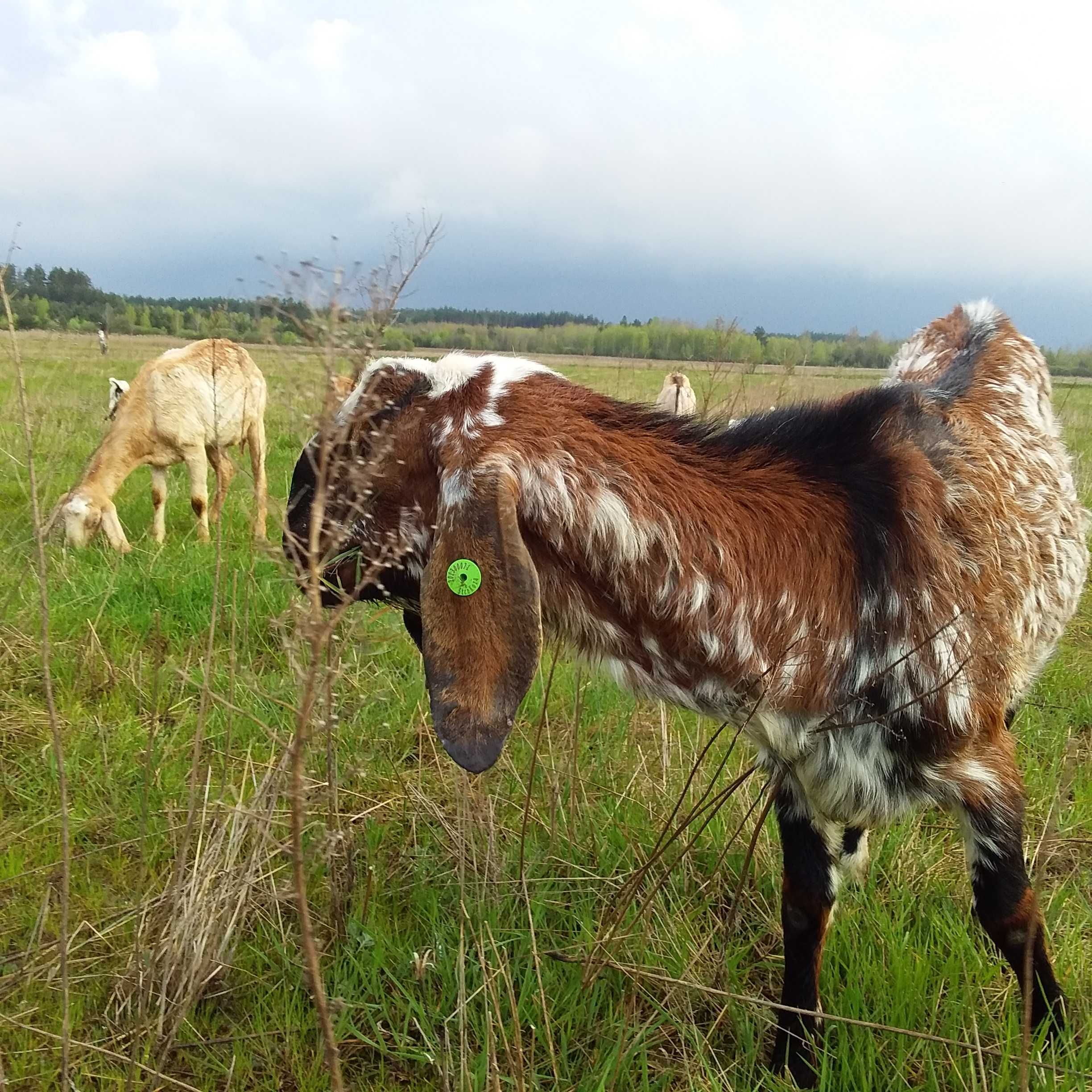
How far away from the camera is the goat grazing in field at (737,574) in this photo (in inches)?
76.8

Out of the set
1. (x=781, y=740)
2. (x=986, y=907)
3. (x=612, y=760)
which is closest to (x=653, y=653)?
(x=781, y=740)

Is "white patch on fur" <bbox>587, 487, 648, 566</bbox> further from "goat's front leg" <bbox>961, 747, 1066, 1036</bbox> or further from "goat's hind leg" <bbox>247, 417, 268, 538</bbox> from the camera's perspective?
"goat's hind leg" <bbox>247, 417, 268, 538</bbox>

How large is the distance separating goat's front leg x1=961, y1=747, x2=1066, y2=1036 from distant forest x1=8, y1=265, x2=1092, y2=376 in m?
1.91

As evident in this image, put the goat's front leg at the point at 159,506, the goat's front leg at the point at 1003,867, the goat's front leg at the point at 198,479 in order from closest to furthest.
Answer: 1. the goat's front leg at the point at 1003,867
2. the goat's front leg at the point at 159,506
3. the goat's front leg at the point at 198,479

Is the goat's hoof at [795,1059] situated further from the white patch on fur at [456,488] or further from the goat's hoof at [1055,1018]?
the white patch on fur at [456,488]

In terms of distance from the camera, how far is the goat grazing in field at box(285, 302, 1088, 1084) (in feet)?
6.40

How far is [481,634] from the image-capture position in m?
1.85

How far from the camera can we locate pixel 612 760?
383 cm

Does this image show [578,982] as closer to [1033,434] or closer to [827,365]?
[1033,434]

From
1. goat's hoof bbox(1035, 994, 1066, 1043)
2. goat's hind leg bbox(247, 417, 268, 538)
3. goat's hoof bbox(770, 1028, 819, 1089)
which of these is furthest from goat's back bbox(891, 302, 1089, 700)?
goat's hind leg bbox(247, 417, 268, 538)

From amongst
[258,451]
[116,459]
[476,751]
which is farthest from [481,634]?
[258,451]

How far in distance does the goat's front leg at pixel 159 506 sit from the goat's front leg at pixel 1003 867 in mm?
6482

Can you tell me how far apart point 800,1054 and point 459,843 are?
114 cm

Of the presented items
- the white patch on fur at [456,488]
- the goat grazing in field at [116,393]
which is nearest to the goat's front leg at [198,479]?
the goat grazing in field at [116,393]
